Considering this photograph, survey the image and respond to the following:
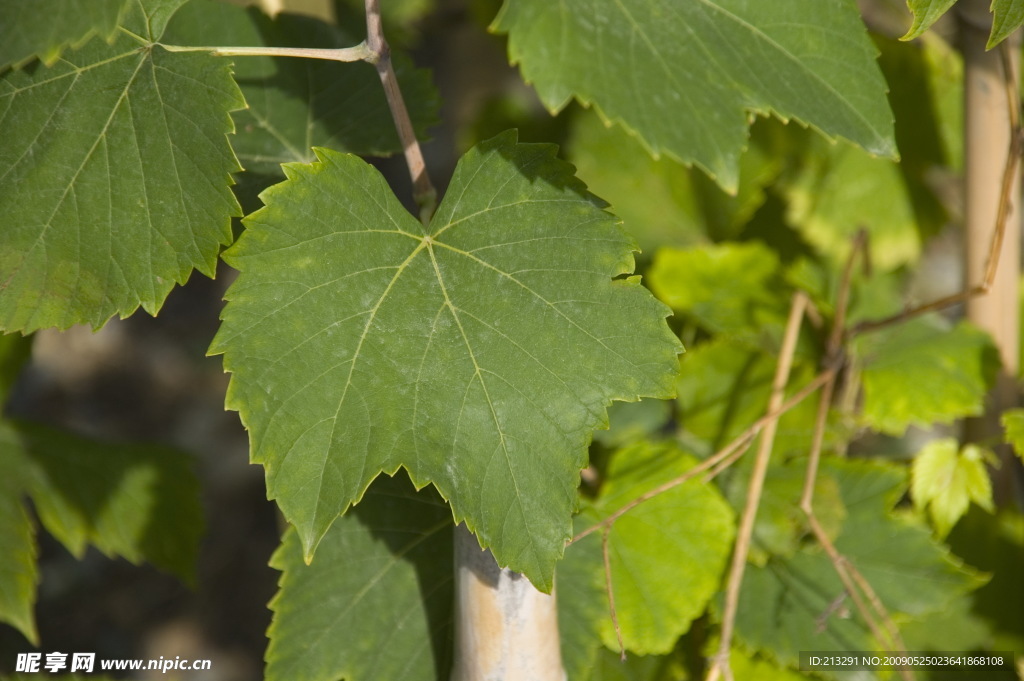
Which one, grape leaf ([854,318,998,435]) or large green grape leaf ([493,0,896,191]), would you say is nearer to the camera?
large green grape leaf ([493,0,896,191])

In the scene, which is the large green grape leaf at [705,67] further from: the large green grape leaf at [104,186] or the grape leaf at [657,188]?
the grape leaf at [657,188]

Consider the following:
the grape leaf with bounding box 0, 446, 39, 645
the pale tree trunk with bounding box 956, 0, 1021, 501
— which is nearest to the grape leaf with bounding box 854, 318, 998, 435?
the pale tree trunk with bounding box 956, 0, 1021, 501

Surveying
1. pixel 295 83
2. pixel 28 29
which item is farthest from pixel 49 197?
pixel 295 83

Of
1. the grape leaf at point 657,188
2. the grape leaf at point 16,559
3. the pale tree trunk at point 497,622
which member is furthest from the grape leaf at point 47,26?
the grape leaf at point 657,188

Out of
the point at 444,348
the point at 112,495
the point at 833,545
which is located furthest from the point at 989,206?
the point at 112,495

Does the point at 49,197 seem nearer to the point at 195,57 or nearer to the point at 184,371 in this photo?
the point at 195,57

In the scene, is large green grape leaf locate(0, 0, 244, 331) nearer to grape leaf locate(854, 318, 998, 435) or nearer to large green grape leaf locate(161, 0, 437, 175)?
large green grape leaf locate(161, 0, 437, 175)

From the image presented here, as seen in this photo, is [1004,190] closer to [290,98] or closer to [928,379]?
[928,379]
